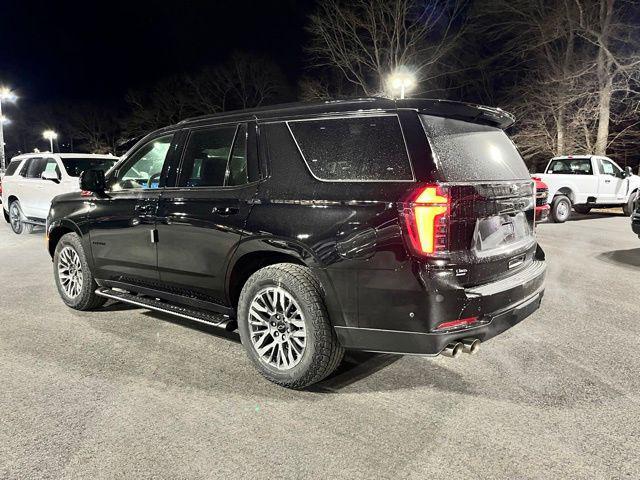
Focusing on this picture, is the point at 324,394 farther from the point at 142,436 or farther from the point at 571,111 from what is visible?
the point at 571,111

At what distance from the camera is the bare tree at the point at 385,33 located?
25.4 m

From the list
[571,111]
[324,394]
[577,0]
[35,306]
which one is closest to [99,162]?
[35,306]

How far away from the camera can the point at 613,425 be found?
3.02 m

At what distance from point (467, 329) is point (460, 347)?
0.13 meters

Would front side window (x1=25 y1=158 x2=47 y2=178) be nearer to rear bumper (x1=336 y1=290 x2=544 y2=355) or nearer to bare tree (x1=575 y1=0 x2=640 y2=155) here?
rear bumper (x1=336 y1=290 x2=544 y2=355)

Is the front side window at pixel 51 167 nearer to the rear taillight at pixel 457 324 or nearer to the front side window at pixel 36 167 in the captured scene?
the front side window at pixel 36 167

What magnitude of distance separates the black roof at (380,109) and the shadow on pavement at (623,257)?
536 cm

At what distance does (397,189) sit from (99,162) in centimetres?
970

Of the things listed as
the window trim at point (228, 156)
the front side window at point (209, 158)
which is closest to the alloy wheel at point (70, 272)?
the window trim at point (228, 156)

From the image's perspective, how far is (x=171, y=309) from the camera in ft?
14.1

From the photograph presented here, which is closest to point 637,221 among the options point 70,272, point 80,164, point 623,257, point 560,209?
point 623,257

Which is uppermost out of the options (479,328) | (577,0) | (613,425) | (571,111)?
(577,0)

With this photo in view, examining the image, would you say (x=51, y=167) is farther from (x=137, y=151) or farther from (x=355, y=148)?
(x=355, y=148)

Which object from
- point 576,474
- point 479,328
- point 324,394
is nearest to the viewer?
point 576,474
